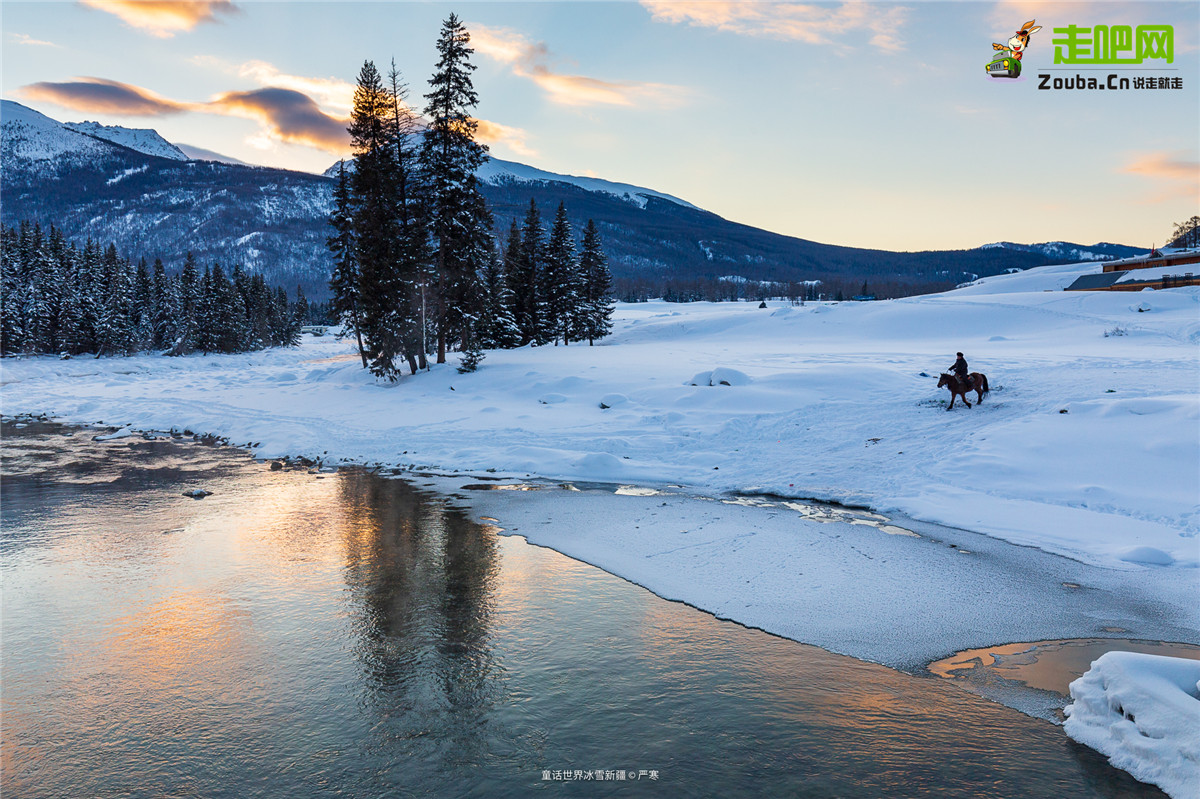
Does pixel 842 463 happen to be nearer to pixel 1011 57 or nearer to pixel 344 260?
pixel 1011 57

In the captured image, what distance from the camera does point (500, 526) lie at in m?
12.3

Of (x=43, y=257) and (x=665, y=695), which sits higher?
Result: (x=43, y=257)

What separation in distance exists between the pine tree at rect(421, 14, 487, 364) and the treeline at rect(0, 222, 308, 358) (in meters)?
53.2

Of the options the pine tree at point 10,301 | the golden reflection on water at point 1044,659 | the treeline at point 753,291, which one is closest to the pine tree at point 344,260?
the golden reflection on water at point 1044,659

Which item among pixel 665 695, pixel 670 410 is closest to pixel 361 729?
pixel 665 695

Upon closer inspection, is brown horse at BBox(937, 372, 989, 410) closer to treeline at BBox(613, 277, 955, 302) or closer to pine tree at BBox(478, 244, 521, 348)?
pine tree at BBox(478, 244, 521, 348)

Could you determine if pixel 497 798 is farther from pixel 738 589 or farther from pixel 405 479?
pixel 405 479

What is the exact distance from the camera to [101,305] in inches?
2628

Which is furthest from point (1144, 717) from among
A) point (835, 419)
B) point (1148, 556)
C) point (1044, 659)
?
point (835, 419)

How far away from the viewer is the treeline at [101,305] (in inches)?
2483

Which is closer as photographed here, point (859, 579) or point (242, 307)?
point (859, 579)

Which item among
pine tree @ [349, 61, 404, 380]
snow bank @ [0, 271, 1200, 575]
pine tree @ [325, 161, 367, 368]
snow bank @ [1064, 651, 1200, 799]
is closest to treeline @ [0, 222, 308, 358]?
snow bank @ [0, 271, 1200, 575]

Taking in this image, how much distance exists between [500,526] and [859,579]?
6.52 metres

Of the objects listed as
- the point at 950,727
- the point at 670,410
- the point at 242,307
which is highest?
the point at 242,307
